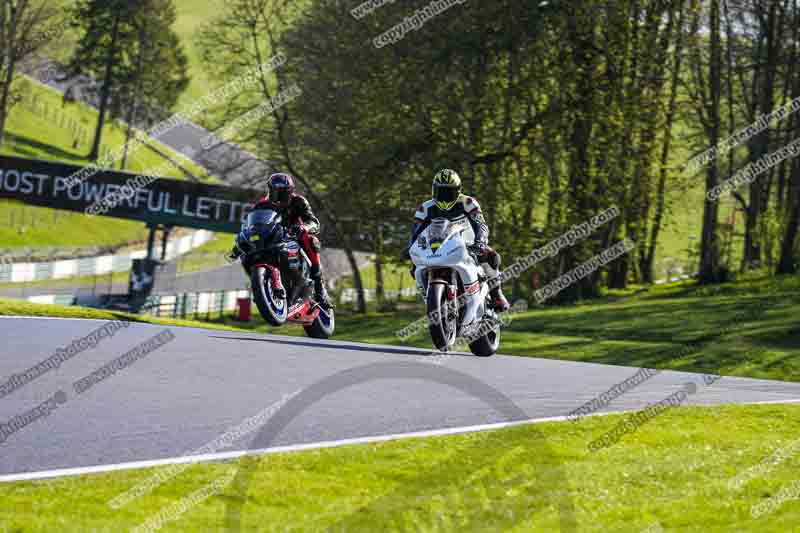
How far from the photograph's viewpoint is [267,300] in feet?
35.0

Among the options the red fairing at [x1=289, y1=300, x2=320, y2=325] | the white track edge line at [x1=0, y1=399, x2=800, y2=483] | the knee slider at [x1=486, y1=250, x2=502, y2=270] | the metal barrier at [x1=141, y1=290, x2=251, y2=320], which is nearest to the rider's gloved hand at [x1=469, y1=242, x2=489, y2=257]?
the knee slider at [x1=486, y1=250, x2=502, y2=270]

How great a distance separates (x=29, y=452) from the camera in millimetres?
8828

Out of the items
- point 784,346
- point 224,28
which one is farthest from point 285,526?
point 224,28

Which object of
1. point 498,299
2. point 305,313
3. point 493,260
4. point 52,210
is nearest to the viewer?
point 305,313

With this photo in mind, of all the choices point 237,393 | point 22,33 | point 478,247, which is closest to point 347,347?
point 478,247

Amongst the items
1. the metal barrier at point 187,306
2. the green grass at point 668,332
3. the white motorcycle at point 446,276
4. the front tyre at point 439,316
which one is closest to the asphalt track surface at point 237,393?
the front tyre at point 439,316

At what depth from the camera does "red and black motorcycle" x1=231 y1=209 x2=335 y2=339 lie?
35.1 ft

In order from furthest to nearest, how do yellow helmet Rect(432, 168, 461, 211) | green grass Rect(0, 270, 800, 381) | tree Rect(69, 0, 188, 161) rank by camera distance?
tree Rect(69, 0, 188, 161) → green grass Rect(0, 270, 800, 381) → yellow helmet Rect(432, 168, 461, 211)

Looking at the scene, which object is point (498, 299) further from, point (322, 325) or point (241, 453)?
point (241, 453)

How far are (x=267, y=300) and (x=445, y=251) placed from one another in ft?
9.94

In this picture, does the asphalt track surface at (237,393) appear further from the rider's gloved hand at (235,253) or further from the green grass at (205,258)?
the green grass at (205,258)

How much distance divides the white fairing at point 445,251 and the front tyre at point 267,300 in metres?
2.55

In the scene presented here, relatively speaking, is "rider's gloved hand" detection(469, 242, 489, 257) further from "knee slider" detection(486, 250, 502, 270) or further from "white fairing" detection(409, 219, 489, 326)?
"knee slider" detection(486, 250, 502, 270)

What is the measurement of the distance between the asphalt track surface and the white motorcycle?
745mm
